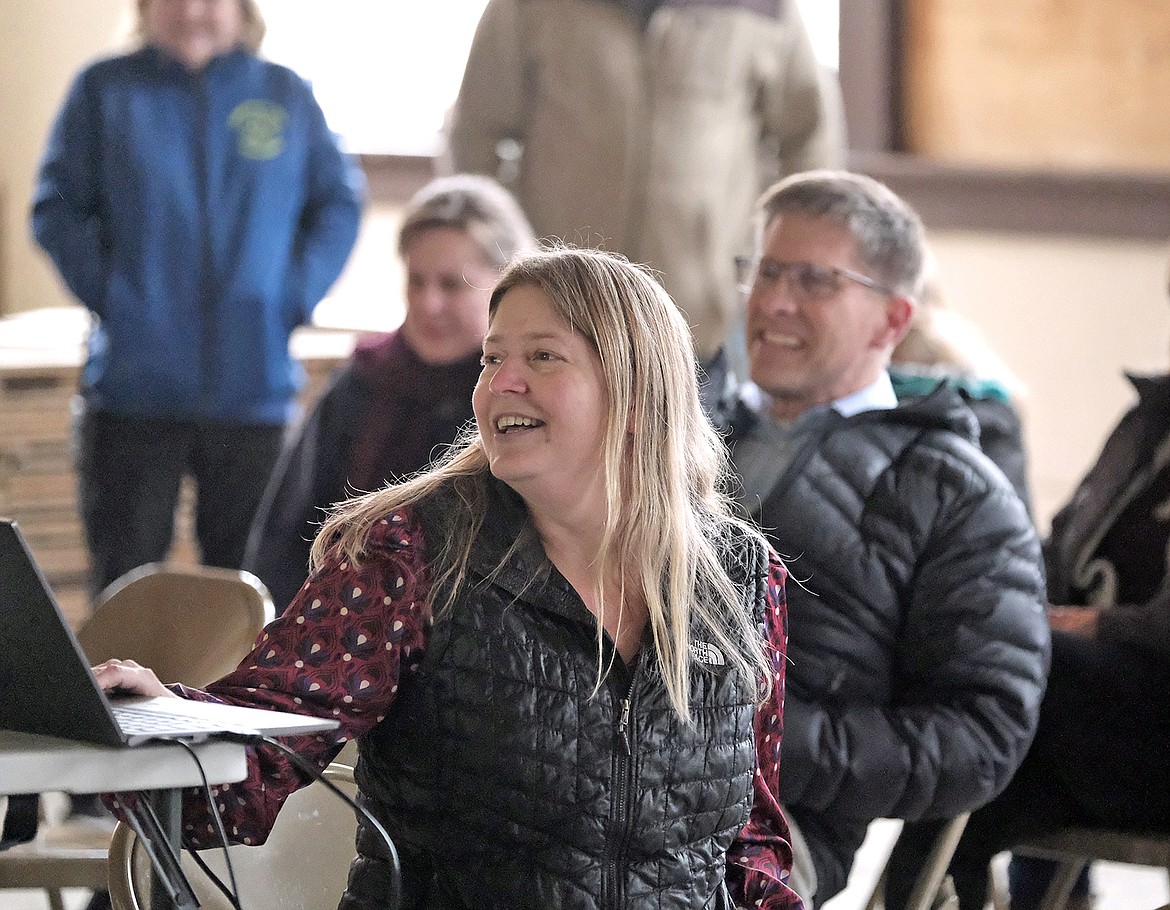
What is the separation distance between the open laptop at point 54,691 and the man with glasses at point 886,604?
884 millimetres

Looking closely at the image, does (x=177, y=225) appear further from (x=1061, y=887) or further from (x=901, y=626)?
(x=1061, y=887)

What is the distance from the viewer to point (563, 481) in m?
1.60

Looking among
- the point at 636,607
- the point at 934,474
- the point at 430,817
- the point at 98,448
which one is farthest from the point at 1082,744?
the point at 98,448

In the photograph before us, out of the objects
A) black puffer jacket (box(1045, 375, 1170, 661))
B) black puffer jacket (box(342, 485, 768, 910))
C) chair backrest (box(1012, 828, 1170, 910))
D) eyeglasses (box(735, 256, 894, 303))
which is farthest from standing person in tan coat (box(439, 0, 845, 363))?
black puffer jacket (box(342, 485, 768, 910))

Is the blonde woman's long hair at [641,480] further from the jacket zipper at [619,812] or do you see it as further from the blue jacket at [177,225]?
the blue jacket at [177,225]

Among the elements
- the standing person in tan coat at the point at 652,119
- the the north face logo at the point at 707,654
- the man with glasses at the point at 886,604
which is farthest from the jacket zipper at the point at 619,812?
the standing person in tan coat at the point at 652,119

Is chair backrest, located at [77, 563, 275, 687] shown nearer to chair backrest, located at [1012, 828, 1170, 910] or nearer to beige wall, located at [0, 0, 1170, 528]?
chair backrest, located at [1012, 828, 1170, 910]

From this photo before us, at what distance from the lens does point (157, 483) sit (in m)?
3.56

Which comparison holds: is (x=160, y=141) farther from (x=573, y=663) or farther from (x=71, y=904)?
(x=573, y=663)

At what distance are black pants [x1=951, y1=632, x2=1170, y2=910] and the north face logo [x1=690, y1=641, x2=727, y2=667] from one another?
34.0 inches

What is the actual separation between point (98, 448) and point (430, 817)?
7.45 feet

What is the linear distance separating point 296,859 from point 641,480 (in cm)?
53

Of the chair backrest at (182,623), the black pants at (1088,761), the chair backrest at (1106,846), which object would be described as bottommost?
the chair backrest at (1106,846)

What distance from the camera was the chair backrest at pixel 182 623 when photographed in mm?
1979
